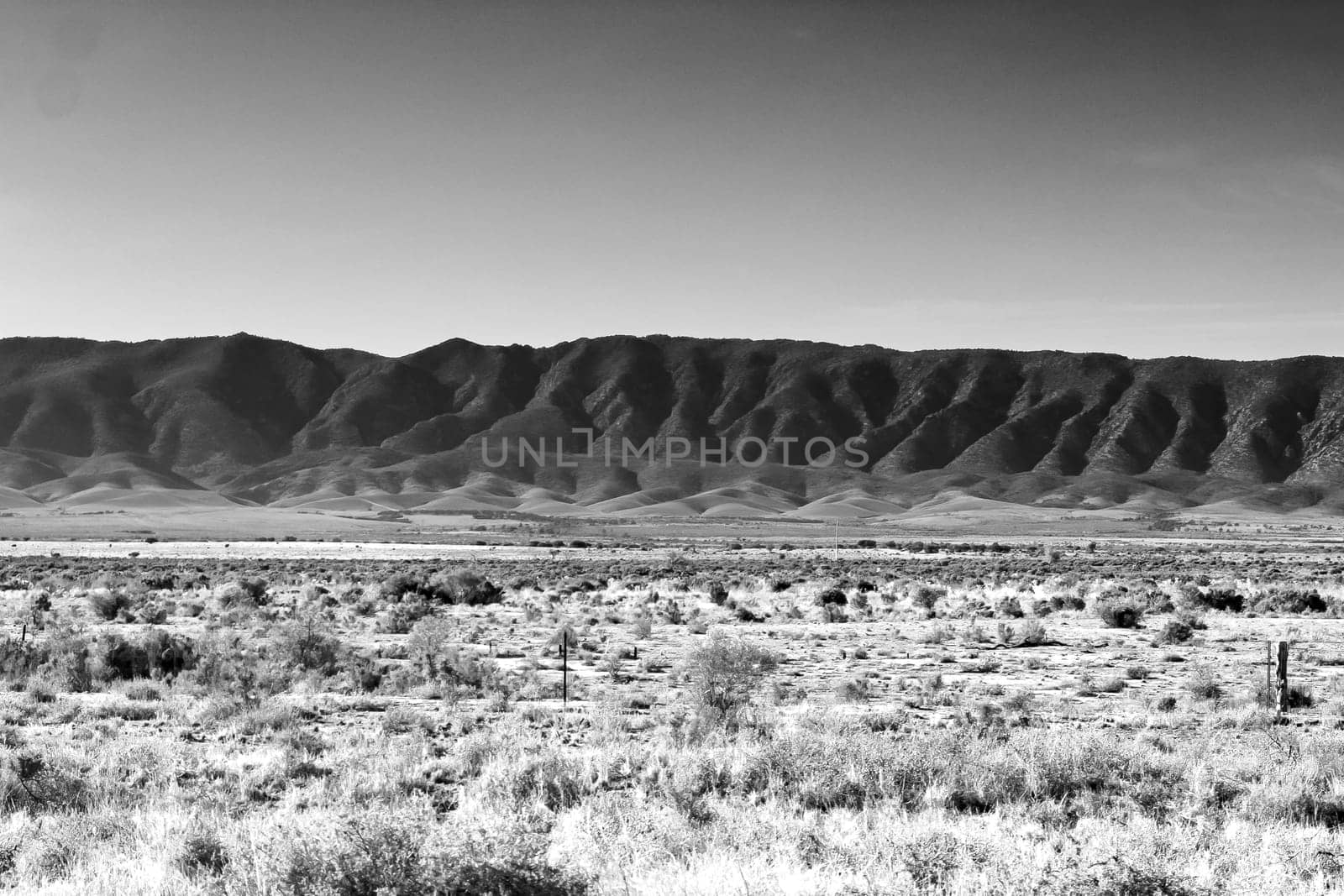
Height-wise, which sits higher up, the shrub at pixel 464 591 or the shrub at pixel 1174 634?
the shrub at pixel 1174 634

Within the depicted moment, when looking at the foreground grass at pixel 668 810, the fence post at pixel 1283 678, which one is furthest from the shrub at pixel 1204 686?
the foreground grass at pixel 668 810

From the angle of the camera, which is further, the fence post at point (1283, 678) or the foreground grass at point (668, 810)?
the fence post at point (1283, 678)

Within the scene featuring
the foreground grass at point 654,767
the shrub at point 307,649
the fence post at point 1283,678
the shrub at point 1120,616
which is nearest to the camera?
the foreground grass at point 654,767

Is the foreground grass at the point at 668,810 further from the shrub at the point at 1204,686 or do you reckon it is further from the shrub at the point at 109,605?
the shrub at the point at 109,605

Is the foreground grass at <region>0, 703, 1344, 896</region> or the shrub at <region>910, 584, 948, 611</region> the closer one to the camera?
the foreground grass at <region>0, 703, 1344, 896</region>

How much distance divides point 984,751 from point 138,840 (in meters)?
7.09

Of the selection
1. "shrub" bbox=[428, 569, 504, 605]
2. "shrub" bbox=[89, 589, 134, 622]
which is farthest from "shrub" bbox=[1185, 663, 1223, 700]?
"shrub" bbox=[89, 589, 134, 622]

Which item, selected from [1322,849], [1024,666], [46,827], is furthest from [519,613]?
[1322,849]

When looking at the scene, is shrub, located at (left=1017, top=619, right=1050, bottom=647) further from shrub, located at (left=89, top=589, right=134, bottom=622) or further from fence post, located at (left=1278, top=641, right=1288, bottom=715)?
shrub, located at (left=89, top=589, right=134, bottom=622)

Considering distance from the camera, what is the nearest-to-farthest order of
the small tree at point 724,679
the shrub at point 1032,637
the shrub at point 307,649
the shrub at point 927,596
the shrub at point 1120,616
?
1. the small tree at point 724,679
2. the shrub at point 307,649
3. the shrub at point 1032,637
4. the shrub at point 1120,616
5. the shrub at point 927,596

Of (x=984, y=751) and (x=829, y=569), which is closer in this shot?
(x=984, y=751)

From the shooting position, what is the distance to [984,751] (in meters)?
10.2

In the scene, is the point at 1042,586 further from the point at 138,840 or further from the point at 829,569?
the point at 138,840

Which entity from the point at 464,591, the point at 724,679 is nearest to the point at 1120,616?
the point at 724,679
